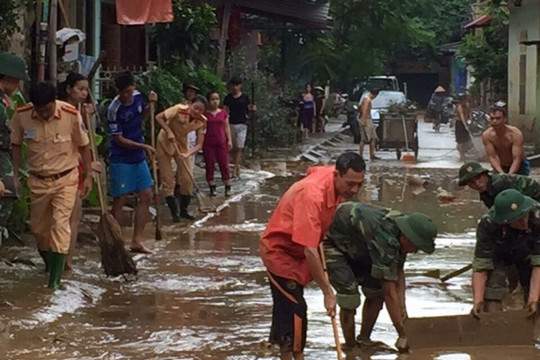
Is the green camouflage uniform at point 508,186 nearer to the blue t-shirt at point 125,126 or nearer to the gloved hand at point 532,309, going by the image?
the gloved hand at point 532,309

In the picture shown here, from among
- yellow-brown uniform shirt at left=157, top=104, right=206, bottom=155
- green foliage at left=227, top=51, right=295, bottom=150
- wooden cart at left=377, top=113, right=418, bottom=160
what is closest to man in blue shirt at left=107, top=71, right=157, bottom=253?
yellow-brown uniform shirt at left=157, top=104, right=206, bottom=155

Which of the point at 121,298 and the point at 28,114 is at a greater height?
the point at 28,114

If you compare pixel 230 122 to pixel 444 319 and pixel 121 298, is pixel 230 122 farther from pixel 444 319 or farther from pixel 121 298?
pixel 444 319

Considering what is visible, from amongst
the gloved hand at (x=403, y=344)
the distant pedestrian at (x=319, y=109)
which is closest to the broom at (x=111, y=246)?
the gloved hand at (x=403, y=344)

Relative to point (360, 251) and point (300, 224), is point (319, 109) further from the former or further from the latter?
point (300, 224)

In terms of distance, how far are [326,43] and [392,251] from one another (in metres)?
30.1

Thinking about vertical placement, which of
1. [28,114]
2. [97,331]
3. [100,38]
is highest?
[100,38]

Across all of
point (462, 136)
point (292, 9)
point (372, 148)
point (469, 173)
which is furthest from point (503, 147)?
point (462, 136)

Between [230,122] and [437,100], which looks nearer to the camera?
[230,122]

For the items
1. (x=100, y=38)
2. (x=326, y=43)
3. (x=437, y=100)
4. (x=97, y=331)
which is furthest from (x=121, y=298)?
(x=437, y=100)

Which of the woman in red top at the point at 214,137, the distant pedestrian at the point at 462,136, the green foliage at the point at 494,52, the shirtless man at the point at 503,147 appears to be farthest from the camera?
the green foliage at the point at 494,52

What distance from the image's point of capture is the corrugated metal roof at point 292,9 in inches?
914

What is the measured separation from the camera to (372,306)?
7254 mm

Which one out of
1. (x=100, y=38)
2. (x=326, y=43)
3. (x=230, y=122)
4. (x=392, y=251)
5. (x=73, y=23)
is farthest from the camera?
(x=326, y=43)
